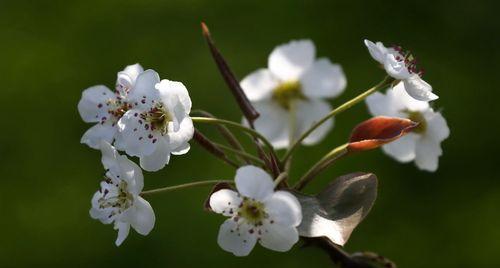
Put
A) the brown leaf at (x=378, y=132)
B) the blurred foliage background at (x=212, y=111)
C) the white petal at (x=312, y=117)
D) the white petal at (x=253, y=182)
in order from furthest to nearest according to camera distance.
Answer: the blurred foliage background at (x=212, y=111) → the white petal at (x=312, y=117) → the brown leaf at (x=378, y=132) → the white petal at (x=253, y=182)

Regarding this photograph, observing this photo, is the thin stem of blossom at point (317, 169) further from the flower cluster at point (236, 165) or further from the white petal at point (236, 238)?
the white petal at point (236, 238)

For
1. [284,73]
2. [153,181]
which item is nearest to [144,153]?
[284,73]

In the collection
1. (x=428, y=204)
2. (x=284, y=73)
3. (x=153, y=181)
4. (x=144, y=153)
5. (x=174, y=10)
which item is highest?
(x=144, y=153)

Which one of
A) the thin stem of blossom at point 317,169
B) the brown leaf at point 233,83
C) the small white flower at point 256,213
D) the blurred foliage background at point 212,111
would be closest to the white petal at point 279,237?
the small white flower at point 256,213

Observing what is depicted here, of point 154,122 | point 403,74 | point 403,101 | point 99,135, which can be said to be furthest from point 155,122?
point 403,101

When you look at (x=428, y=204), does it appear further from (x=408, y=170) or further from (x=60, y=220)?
(x=60, y=220)

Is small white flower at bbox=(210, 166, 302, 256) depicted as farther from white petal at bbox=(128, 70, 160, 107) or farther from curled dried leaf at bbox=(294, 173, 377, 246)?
white petal at bbox=(128, 70, 160, 107)

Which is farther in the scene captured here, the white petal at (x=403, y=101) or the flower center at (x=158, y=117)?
the white petal at (x=403, y=101)

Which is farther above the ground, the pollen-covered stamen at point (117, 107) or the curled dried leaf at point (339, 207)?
the pollen-covered stamen at point (117, 107)

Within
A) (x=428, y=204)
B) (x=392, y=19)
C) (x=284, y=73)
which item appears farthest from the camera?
(x=392, y=19)
